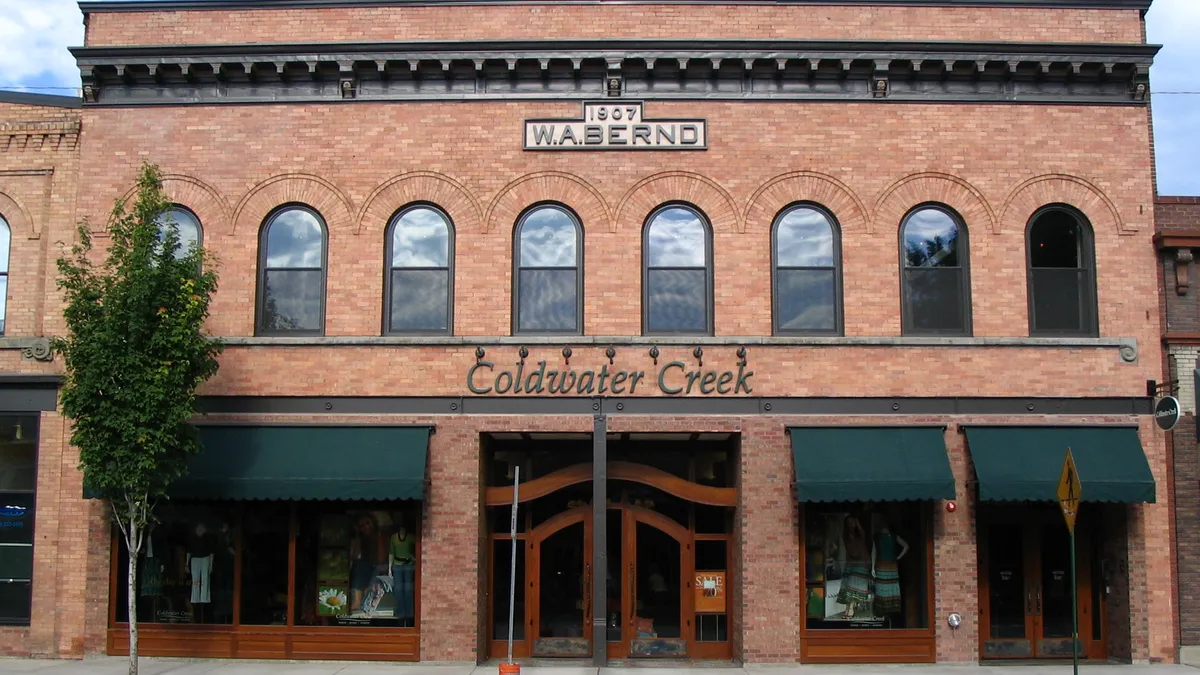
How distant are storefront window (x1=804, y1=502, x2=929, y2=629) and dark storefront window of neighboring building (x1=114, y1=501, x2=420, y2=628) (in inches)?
245

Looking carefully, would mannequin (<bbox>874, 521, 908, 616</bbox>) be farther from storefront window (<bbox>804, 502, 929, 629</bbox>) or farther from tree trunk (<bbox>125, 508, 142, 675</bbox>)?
tree trunk (<bbox>125, 508, 142, 675</bbox>)

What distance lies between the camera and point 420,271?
1736cm

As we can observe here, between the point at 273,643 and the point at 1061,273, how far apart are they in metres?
13.6

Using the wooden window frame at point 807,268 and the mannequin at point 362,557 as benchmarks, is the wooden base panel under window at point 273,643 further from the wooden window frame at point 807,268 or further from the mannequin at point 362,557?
the wooden window frame at point 807,268

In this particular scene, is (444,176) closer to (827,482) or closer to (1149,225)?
(827,482)

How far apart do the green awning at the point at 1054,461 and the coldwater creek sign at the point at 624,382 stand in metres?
3.72

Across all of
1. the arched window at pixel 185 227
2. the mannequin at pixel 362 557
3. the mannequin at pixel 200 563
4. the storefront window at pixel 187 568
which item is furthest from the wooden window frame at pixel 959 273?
the mannequin at pixel 200 563

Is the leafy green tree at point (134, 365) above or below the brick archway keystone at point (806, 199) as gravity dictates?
below

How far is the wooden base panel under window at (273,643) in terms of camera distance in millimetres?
16625

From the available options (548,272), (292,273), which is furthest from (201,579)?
(548,272)

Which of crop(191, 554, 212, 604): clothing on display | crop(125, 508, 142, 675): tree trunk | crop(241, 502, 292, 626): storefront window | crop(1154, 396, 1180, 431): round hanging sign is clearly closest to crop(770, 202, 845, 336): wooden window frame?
crop(1154, 396, 1180, 431): round hanging sign

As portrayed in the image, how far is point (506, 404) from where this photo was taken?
16828 mm

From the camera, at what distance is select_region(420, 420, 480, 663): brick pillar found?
1648cm

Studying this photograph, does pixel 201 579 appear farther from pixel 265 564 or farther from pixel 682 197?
pixel 682 197
